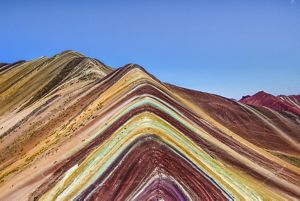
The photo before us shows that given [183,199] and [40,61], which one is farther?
[40,61]

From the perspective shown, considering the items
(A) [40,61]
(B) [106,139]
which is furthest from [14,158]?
(A) [40,61]

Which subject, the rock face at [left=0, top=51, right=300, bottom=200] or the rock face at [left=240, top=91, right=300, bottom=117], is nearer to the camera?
the rock face at [left=0, top=51, right=300, bottom=200]

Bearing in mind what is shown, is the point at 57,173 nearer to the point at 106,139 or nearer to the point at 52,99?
the point at 106,139

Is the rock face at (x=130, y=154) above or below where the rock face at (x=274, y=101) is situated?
below

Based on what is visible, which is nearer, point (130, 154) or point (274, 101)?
point (130, 154)

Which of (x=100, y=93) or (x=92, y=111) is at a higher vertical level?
(x=100, y=93)

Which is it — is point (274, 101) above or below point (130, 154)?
above

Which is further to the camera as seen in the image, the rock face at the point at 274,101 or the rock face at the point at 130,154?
the rock face at the point at 274,101

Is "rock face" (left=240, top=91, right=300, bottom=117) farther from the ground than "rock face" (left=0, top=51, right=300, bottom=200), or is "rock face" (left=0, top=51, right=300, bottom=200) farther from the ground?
"rock face" (left=240, top=91, right=300, bottom=117)
